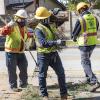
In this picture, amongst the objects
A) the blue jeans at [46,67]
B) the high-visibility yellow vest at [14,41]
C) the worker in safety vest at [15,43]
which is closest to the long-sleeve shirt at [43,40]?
the blue jeans at [46,67]

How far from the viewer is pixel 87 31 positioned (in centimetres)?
1018

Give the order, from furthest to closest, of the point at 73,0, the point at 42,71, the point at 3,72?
the point at 73,0 < the point at 3,72 < the point at 42,71

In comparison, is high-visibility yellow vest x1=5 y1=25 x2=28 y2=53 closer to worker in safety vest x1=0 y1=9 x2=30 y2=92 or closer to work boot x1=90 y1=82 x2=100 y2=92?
worker in safety vest x1=0 y1=9 x2=30 y2=92

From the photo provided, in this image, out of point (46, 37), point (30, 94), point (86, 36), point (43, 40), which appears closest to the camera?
point (43, 40)

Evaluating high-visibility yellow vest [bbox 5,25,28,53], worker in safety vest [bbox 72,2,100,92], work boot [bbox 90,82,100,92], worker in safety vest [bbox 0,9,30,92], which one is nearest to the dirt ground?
work boot [bbox 90,82,100,92]

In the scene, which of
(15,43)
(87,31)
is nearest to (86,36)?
(87,31)

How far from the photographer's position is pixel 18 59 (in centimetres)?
1001

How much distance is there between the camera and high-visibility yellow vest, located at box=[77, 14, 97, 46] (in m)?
10.1

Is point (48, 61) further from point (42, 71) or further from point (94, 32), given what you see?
point (94, 32)

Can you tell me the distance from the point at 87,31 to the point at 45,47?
1.84 m

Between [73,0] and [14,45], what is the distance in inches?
1184

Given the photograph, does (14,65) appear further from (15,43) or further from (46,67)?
(46,67)

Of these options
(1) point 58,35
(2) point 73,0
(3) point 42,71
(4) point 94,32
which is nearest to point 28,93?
(3) point 42,71

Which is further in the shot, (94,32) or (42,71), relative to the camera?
(94,32)
